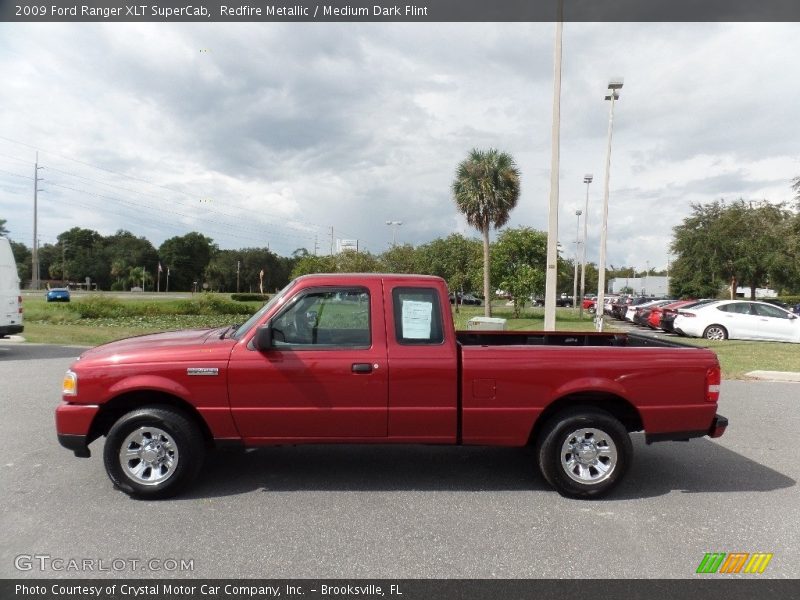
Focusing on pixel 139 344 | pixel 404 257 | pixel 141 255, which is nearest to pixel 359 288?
pixel 139 344

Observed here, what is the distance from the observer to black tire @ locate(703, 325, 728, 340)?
1694 cm

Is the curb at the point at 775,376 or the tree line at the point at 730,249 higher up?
the tree line at the point at 730,249

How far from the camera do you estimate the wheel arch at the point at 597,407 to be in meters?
4.51

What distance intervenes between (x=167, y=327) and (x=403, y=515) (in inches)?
837

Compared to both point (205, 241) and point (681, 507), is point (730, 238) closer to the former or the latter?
point (681, 507)

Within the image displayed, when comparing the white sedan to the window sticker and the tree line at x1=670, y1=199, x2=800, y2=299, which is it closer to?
the window sticker

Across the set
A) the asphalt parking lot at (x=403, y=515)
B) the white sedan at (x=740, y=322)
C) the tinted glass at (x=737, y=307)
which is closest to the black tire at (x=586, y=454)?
the asphalt parking lot at (x=403, y=515)

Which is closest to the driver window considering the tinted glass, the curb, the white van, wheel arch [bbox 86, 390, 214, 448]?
wheel arch [bbox 86, 390, 214, 448]

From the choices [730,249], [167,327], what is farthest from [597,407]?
[730,249]

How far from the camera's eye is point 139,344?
15.0 ft

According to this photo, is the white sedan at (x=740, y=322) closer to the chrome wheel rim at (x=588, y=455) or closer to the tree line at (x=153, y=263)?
the chrome wheel rim at (x=588, y=455)

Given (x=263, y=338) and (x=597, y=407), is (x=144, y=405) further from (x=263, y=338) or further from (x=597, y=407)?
(x=597, y=407)

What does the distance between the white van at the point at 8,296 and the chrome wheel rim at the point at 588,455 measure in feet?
43.1

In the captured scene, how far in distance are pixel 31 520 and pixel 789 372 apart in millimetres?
12337
